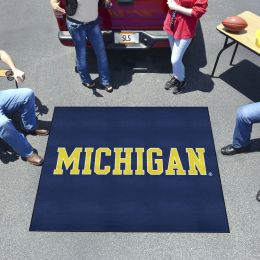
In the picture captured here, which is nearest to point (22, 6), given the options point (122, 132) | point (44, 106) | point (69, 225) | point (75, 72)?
point (75, 72)

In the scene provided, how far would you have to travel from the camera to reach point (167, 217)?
3678mm

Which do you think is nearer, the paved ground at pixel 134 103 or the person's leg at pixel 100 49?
the paved ground at pixel 134 103

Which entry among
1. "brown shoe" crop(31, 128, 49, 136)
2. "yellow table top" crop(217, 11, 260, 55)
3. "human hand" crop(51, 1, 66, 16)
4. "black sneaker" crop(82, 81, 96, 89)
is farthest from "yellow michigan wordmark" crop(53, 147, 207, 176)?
"human hand" crop(51, 1, 66, 16)

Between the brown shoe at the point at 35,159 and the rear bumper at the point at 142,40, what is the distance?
166 cm

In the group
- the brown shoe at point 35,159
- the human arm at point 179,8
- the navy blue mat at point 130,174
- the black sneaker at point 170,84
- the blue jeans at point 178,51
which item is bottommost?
the navy blue mat at point 130,174

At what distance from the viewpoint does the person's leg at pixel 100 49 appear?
172 inches

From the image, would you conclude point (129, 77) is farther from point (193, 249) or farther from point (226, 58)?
point (193, 249)

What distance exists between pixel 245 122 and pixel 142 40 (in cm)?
180

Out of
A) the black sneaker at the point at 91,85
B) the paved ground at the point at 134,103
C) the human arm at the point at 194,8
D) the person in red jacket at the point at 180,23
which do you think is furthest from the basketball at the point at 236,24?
the black sneaker at the point at 91,85

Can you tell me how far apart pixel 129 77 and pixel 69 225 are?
2.49 m

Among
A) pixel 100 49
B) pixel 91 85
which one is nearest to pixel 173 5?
pixel 100 49

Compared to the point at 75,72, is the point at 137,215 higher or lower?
lower

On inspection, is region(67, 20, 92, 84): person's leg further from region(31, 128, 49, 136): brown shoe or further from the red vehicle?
region(31, 128, 49, 136): brown shoe

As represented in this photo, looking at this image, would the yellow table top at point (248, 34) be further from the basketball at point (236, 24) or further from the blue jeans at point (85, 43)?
the blue jeans at point (85, 43)
